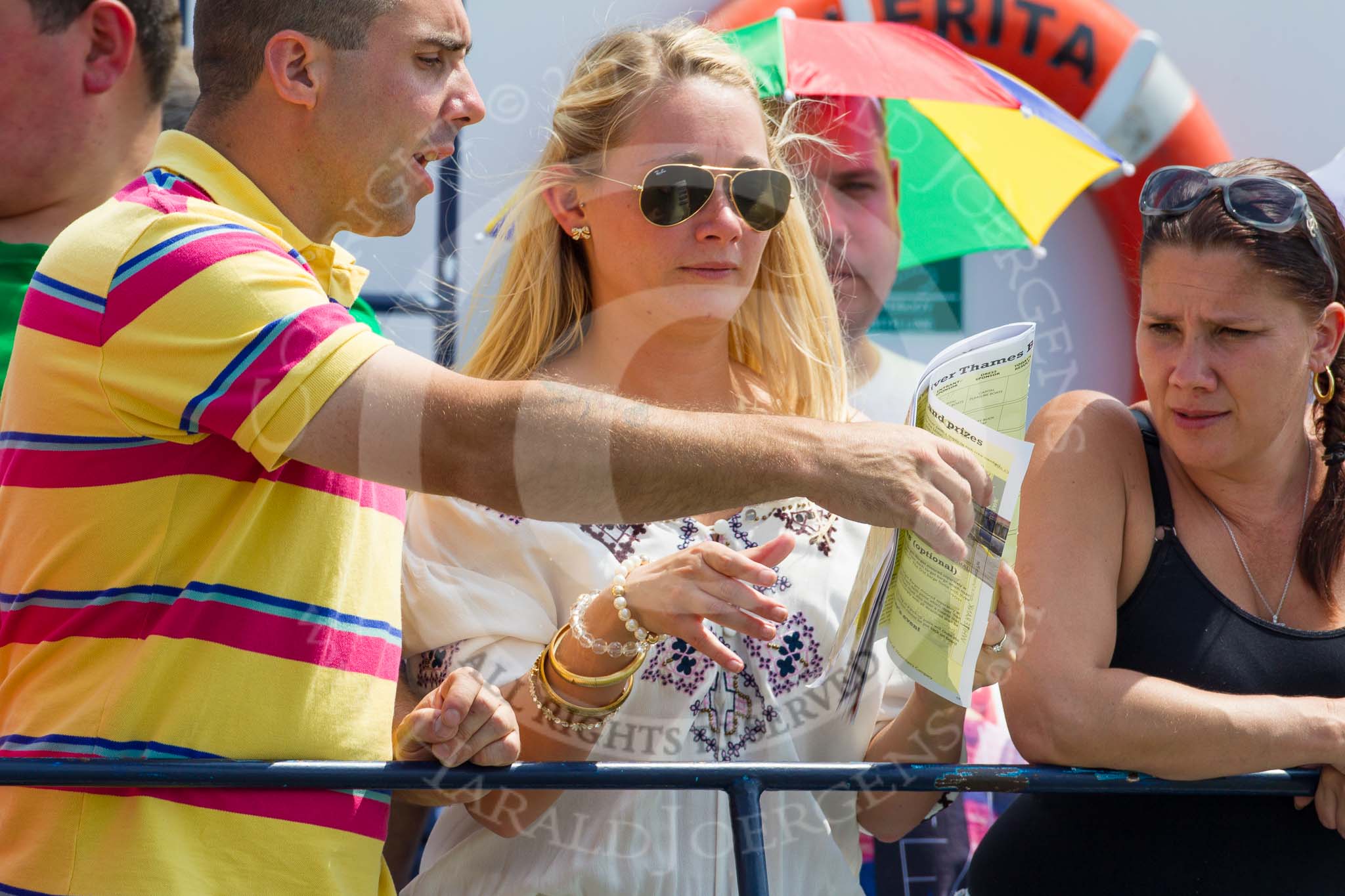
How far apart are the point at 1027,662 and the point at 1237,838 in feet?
1.24

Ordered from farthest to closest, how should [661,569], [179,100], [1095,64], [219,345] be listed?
[1095,64] → [179,100] → [661,569] → [219,345]

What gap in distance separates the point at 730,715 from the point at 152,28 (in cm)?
158

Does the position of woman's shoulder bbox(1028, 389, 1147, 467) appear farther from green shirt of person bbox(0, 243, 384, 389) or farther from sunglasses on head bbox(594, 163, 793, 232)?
green shirt of person bbox(0, 243, 384, 389)

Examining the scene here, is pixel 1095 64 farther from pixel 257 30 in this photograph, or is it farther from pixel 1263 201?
pixel 257 30

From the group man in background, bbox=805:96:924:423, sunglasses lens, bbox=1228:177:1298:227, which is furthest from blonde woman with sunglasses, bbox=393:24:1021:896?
sunglasses lens, bbox=1228:177:1298:227

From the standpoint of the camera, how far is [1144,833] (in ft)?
5.79

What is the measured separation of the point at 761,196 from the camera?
6.10ft

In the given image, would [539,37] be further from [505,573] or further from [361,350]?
[361,350]

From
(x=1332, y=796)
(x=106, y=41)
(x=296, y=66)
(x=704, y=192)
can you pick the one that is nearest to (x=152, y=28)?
(x=106, y=41)

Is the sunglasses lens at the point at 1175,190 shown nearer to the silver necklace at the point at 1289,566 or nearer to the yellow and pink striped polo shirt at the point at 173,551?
the silver necklace at the point at 1289,566

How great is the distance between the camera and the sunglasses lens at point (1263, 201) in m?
1.82

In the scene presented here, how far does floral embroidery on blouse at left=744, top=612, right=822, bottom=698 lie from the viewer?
177 cm

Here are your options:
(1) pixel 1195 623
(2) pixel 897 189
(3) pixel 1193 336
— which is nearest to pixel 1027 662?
(1) pixel 1195 623

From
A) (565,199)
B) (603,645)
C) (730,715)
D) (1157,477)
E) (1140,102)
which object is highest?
(1140,102)
